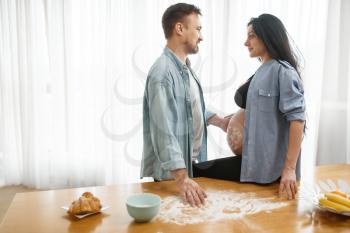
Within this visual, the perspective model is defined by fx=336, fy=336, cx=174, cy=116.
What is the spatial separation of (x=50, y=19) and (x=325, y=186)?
2342 mm

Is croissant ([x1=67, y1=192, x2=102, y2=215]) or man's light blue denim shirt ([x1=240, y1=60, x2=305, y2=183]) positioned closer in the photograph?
croissant ([x1=67, y1=192, x2=102, y2=215])

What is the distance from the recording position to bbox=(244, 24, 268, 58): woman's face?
1.60m

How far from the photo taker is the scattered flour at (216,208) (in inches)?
44.1

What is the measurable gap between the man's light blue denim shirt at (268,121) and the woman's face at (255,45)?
0.07 meters

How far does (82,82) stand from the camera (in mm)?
2787

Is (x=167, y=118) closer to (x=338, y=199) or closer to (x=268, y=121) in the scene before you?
(x=268, y=121)

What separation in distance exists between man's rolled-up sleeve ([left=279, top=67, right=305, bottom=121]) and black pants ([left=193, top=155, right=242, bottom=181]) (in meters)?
0.34

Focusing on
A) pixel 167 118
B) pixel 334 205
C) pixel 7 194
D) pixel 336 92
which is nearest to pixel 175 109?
pixel 167 118

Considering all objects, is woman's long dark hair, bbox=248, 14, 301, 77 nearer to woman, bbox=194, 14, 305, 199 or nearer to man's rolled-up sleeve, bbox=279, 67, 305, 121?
woman, bbox=194, 14, 305, 199

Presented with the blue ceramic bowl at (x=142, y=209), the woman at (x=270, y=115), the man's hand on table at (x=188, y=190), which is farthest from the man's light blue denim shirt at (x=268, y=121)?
the blue ceramic bowl at (x=142, y=209)

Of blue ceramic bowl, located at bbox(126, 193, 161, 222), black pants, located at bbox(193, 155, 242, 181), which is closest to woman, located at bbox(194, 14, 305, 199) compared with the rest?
black pants, located at bbox(193, 155, 242, 181)

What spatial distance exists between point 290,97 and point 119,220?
2.81 ft

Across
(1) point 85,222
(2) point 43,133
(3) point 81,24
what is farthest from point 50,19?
(1) point 85,222

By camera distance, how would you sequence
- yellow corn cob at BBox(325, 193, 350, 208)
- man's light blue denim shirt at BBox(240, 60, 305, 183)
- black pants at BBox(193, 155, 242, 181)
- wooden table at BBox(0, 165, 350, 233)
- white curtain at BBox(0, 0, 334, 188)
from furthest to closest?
white curtain at BBox(0, 0, 334, 188) → black pants at BBox(193, 155, 242, 181) → man's light blue denim shirt at BBox(240, 60, 305, 183) → yellow corn cob at BBox(325, 193, 350, 208) → wooden table at BBox(0, 165, 350, 233)
